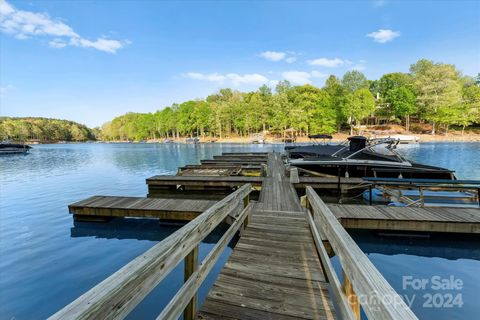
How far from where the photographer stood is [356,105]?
173 ft

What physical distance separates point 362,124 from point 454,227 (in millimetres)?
67856

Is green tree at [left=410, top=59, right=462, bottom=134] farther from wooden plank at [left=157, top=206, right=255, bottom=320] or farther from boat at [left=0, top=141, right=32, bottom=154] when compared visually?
boat at [left=0, top=141, right=32, bottom=154]

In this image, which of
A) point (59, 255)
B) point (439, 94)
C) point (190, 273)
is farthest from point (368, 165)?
point (439, 94)

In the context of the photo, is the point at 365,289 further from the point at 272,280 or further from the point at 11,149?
the point at 11,149

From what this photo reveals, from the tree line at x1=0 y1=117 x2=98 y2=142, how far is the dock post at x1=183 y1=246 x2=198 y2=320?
125617 mm

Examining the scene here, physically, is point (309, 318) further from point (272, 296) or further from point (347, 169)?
point (347, 169)

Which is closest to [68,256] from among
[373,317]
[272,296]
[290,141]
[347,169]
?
[272,296]

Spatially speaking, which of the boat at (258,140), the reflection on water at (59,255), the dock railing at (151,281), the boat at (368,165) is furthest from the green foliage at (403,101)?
the dock railing at (151,281)

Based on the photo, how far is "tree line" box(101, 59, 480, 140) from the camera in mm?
50500

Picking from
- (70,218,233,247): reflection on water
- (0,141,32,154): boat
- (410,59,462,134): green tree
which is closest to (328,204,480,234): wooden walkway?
Answer: (70,218,233,247): reflection on water

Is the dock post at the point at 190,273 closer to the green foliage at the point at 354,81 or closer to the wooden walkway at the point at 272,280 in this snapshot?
the wooden walkway at the point at 272,280

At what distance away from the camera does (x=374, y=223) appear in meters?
6.02

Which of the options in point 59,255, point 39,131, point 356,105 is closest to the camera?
point 59,255

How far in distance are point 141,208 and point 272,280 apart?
5.42 m
